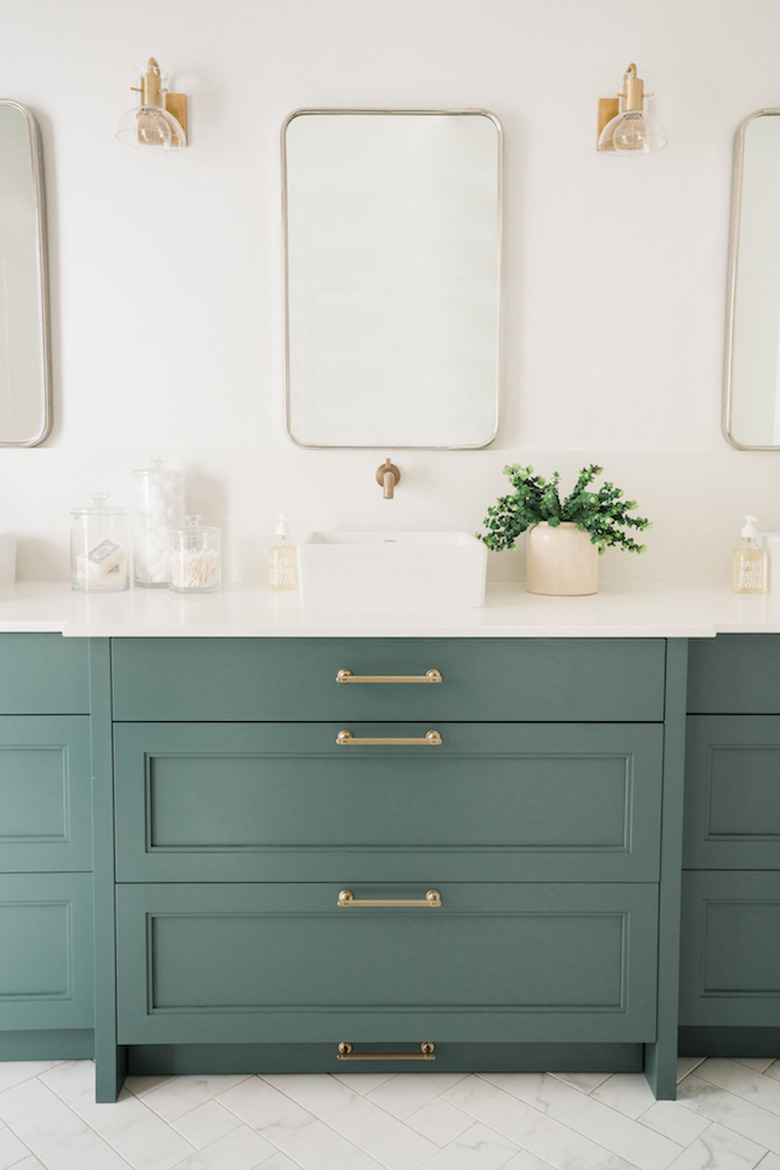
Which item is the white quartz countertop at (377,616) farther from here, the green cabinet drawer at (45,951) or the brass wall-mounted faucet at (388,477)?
the green cabinet drawer at (45,951)

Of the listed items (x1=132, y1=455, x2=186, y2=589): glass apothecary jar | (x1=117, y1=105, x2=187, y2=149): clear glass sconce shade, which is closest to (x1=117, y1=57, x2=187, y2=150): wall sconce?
(x1=117, y1=105, x2=187, y2=149): clear glass sconce shade

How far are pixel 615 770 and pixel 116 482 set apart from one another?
134 centimetres

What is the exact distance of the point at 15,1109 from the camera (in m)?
1.74

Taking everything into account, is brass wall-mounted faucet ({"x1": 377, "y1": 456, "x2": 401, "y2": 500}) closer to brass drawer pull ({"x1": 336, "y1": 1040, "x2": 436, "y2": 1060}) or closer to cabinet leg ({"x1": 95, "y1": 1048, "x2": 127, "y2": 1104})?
brass drawer pull ({"x1": 336, "y1": 1040, "x2": 436, "y2": 1060})

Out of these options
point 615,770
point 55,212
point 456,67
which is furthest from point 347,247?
point 615,770

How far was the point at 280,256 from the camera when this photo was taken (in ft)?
7.09

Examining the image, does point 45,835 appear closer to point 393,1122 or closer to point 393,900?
point 393,900

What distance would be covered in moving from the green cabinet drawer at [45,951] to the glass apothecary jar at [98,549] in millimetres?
630

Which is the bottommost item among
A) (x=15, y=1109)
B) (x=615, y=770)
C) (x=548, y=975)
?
(x=15, y=1109)

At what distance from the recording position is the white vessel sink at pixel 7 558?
208 centimetres

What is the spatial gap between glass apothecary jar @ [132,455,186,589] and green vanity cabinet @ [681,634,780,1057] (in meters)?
1.19

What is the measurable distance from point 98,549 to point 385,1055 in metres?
1.22

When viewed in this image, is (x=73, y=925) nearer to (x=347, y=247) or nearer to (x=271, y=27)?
(x=347, y=247)

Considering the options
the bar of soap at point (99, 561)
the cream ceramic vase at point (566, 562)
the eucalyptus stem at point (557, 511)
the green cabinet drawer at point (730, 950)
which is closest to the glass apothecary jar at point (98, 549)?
the bar of soap at point (99, 561)
